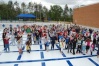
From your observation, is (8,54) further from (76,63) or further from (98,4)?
(98,4)

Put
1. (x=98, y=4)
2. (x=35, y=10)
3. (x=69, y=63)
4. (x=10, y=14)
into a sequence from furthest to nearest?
(x=35, y=10), (x=10, y=14), (x=98, y=4), (x=69, y=63)

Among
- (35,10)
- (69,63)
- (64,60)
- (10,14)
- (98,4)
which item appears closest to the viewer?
(69,63)

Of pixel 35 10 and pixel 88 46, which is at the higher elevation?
pixel 35 10

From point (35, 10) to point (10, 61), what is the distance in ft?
269

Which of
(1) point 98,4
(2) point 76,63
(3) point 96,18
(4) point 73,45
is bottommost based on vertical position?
(2) point 76,63

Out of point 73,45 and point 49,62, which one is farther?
point 73,45

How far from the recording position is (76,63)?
10859mm

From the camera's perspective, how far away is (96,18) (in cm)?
3591

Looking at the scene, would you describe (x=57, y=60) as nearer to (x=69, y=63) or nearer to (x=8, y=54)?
(x=69, y=63)

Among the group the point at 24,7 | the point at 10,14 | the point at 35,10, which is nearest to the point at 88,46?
the point at 10,14

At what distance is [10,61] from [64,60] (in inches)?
141

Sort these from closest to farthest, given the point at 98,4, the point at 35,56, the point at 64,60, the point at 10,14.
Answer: the point at 64,60, the point at 35,56, the point at 98,4, the point at 10,14

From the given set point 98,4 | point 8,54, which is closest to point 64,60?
point 8,54

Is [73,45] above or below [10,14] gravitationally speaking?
below
